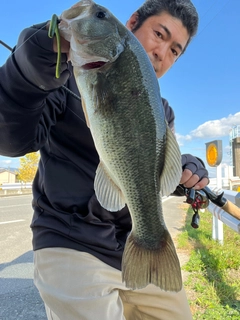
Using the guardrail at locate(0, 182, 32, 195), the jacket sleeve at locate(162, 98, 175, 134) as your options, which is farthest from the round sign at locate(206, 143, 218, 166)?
the guardrail at locate(0, 182, 32, 195)

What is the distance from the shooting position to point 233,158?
16062 millimetres

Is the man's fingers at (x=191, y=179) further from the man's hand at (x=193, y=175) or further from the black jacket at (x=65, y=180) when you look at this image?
the black jacket at (x=65, y=180)

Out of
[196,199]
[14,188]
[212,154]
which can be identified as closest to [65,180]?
[196,199]

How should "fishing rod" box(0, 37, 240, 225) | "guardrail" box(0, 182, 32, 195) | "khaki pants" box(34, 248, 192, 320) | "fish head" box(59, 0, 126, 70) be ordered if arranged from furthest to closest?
"guardrail" box(0, 182, 32, 195), "fishing rod" box(0, 37, 240, 225), "khaki pants" box(34, 248, 192, 320), "fish head" box(59, 0, 126, 70)

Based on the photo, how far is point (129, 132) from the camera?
1417 millimetres

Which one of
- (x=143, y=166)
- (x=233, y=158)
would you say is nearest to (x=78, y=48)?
(x=143, y=166)

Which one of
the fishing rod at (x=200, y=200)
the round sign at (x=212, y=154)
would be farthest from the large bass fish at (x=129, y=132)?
the round sign at (x=212, y=154)

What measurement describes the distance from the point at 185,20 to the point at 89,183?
1615 millimetres

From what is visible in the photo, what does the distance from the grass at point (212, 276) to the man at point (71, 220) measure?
1.01 m

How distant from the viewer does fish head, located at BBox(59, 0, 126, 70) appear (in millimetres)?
1304

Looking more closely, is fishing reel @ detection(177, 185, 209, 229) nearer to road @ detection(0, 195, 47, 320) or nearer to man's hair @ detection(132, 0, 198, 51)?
man's hair @ detection(132, 0, 198, 51)

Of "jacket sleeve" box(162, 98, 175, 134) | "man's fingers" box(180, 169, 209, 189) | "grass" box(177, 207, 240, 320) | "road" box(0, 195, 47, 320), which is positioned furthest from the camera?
"road" box(0, 195, 47, 320)

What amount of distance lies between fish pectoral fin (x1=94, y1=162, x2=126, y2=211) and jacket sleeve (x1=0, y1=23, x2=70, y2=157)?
1.47 feet

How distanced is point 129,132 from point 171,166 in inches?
12.2
